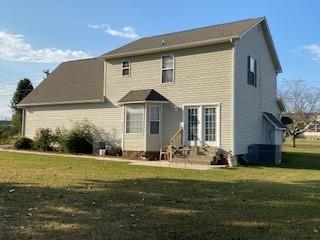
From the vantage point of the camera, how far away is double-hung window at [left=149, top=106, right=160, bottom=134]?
22969 mm

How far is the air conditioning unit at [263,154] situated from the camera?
21795 mm

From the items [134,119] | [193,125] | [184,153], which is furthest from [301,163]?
[134,119]

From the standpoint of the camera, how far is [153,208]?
827 cm

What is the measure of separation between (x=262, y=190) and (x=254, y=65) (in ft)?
43.7

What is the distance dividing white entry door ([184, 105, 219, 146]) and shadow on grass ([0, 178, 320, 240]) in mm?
9358

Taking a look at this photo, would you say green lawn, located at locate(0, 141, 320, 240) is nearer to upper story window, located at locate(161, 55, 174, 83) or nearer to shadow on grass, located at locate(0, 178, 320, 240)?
shadow on grass, located at locate(0, 178, 320, 240)

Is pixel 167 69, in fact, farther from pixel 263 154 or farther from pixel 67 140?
pixel 67 140

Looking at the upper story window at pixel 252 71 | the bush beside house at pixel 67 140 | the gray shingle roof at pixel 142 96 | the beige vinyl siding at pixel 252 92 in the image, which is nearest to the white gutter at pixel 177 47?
the beige vinyl siding at pixel 252 92

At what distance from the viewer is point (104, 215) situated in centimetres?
753

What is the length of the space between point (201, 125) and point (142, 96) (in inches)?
144

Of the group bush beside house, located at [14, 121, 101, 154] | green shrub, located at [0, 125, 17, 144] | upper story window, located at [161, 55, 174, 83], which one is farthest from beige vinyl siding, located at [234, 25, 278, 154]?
green shrub, located at [0, 125, 17, 144]

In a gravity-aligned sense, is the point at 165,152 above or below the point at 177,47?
below

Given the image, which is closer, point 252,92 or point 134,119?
point 252,92

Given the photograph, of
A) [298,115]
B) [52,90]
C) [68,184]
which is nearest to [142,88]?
[52,90]
